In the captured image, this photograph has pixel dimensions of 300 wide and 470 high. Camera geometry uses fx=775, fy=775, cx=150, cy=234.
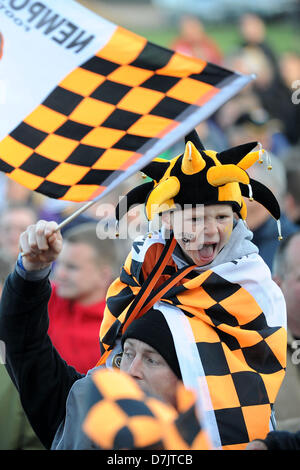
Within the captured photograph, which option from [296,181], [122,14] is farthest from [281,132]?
[122,14]

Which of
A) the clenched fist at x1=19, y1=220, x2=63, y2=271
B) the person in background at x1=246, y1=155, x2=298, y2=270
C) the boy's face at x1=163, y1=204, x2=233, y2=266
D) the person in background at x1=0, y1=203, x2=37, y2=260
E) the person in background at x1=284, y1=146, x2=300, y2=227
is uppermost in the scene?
the clenched fist at x1=19, y1=220, x2=63, y2=271

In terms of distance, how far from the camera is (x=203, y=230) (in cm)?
273

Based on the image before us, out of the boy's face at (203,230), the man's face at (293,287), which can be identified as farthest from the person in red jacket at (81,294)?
the boy's face at (203,230)

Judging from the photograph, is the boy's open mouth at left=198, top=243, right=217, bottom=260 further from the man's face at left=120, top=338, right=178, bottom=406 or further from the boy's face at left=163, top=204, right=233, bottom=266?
the man's face at left=120, top=338, right=178, bottom=406

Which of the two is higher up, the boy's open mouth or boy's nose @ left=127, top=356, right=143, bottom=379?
the boy's open mouth

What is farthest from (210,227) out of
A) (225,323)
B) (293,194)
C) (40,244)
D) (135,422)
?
(293,194)

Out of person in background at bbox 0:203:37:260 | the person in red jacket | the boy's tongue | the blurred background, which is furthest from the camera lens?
person in background at bbox 0:203:37:260

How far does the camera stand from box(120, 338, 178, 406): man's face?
2.63 meters

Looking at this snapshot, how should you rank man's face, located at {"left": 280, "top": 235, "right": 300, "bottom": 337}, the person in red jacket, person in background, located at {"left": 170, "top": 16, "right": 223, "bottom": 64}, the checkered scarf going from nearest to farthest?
the checkered scarf, man's face, located at {"left": 280, "top": 235, "right": 300, "bottom": 337}, the person in red jacket, person in background, located at {"left": 170, "top": 16, "right": 223, "bottom": 64}

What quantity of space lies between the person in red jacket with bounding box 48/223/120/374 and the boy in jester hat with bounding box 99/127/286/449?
1.24m

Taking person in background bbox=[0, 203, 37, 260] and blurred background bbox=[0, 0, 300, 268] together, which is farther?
person in background bbox=[0, 203, 37, 260]

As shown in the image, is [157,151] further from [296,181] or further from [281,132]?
[281,132]

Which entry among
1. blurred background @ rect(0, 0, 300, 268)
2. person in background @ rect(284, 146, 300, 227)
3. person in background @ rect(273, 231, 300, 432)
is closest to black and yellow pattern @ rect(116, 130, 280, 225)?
blurred background @ rect(0, 0, 300, 268)

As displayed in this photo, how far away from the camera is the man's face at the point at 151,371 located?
2.63 metres
